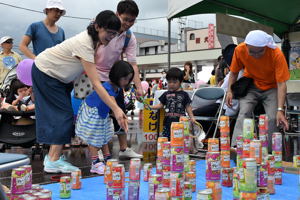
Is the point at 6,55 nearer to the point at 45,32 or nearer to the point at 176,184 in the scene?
the point at 45,32

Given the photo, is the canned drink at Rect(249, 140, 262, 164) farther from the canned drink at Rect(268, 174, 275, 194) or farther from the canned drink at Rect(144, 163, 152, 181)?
the canned drink at Rect(144, 163, 152, 181)

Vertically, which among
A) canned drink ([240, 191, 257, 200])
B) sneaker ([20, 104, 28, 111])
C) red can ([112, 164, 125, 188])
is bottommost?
canned drink ([240, 191, 257, 200])

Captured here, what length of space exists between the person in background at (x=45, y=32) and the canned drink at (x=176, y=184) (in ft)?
7.42

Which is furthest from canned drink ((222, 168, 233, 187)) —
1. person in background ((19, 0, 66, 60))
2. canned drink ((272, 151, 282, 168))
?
person in background ((19, 0, 66, 60))

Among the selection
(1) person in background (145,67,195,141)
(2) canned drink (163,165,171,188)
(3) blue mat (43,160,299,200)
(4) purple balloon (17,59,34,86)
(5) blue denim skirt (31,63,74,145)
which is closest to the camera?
(2) canned drink (163,165,171,188)

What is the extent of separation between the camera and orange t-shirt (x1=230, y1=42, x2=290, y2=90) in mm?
3598

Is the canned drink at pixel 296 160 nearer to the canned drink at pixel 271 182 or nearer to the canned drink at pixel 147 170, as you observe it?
the canned drink at pixel 271 182

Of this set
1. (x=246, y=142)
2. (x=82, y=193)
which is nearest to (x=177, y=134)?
(x=246, y=142)

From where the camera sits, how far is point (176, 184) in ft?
6.49

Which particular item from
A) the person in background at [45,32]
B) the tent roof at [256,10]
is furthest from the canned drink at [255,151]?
the tent roof at [256,10]

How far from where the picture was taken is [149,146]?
5.03m

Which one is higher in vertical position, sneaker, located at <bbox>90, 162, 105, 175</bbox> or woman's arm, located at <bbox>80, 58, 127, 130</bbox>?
woman's arm, located at <bbox>80, 58, 127, 130</bbox>

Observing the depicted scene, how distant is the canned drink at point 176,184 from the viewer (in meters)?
1.97

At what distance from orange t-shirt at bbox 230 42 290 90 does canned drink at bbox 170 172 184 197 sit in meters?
2.15
